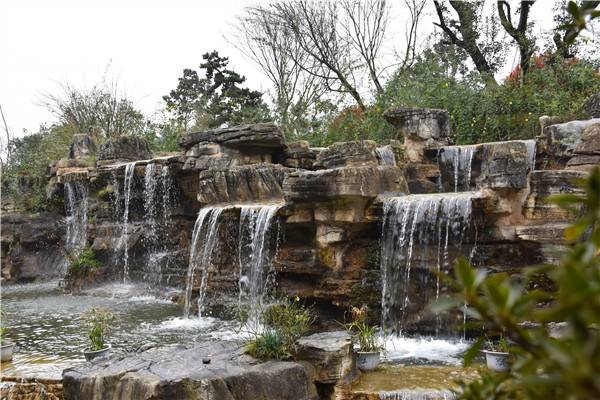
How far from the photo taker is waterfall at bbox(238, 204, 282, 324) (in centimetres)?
948

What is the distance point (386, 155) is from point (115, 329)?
6.14 m

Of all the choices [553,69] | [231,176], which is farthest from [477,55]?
[231,176]

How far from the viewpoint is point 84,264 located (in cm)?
1340

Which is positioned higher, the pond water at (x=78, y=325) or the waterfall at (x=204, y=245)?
the waterfall at (x=204, y=245)

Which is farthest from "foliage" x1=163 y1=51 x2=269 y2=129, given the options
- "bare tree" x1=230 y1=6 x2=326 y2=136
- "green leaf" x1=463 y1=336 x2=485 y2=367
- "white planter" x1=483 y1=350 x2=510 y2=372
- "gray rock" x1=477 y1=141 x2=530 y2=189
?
"green leaf" x1=463 y1=336 x2=485 y2=367

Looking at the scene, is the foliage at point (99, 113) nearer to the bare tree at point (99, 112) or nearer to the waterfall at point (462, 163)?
the bare tree at point (99, 112)

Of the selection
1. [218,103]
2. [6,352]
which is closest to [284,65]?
[218,103]

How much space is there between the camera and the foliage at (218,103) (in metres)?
21.3

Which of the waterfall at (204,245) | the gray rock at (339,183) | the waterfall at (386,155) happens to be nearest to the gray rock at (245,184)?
the waterfall at (204,245)

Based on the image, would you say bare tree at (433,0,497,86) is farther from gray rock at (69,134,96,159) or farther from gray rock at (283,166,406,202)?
gray rock at (69,134,96,159)

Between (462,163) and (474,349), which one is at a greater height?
(462,163)

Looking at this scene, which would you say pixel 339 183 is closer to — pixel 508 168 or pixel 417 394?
pixel 508 168

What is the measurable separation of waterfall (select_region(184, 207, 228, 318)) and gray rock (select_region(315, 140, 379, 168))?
235cm

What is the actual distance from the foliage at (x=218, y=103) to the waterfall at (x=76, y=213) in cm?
659
